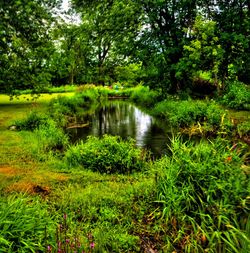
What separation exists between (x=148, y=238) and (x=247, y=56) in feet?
71.1

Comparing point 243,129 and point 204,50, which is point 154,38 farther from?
point 243,129

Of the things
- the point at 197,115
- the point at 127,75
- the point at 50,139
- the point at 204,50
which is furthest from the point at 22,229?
the point at 127,75

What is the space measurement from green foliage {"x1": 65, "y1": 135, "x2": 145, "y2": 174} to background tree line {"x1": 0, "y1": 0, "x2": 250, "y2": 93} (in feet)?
44.4

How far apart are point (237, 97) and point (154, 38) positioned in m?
9.93

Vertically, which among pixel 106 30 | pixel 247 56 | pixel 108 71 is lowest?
pixel 108 71

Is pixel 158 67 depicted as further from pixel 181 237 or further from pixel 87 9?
pixel 181 237

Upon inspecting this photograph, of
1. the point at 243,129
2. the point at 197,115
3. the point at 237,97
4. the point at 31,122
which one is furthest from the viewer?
the point at 237,97

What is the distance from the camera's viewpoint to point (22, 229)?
15.2 feet

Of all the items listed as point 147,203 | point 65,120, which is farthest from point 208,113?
point 147,203

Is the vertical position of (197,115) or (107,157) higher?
(107,157)

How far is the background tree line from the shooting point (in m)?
22.7

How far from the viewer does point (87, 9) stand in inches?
1120

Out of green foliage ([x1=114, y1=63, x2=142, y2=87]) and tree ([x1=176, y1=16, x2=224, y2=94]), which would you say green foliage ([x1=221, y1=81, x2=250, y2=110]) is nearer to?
tree ([x1=176, y1=16, x2=224, y2=94])

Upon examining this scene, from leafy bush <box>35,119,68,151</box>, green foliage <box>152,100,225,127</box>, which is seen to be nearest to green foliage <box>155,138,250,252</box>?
leafy bush <box>35,119,68,151</box>
